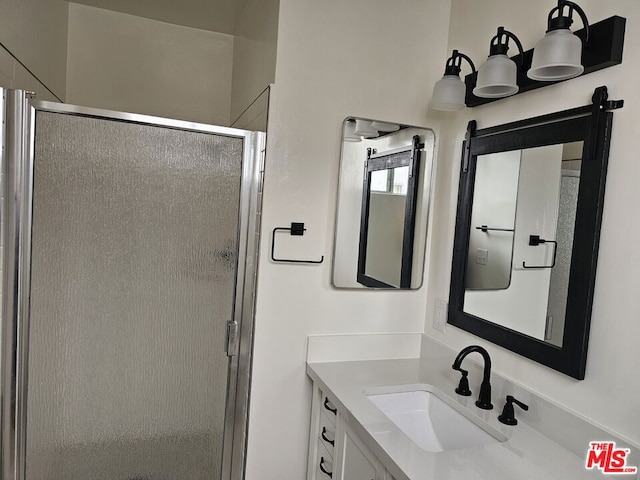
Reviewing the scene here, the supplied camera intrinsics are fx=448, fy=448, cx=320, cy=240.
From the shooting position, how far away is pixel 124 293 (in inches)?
61.1

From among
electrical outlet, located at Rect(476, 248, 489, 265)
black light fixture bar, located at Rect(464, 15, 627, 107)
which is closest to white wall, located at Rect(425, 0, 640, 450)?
black light fixture bar, located at Rect(464, 15, 627, 107)

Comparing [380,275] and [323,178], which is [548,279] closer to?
[380,275]

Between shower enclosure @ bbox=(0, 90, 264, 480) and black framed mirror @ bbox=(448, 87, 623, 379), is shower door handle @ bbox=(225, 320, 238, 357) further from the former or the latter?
black framed mirror @ bbox=(448, 87, 623, 379)

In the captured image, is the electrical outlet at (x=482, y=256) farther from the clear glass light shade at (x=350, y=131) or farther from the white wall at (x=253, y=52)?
the white wall at (x=253, y=52)

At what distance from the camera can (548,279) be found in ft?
4.55

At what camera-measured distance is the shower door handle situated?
5.61 ft

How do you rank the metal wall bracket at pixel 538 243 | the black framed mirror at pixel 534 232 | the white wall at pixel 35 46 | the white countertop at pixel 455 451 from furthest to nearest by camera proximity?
1. the white wall at pixel 35 46
2. the metal wall bracket at pixel 538 243
3. the black framed mirror at pixel 534 232
4. the white countertop at pixel 455 451

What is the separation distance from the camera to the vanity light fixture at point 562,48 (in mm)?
1190

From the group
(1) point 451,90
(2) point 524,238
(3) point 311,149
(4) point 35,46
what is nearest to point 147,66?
(4) point 35,46

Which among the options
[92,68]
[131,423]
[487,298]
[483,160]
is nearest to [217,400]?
[131,423]

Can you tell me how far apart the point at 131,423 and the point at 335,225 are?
1.05 meters

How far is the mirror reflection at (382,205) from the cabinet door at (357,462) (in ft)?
2.01

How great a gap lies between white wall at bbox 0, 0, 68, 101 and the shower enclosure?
0.25 metres

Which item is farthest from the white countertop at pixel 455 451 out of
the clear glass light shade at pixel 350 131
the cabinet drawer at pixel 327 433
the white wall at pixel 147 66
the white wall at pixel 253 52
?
the white wall at pixel 147 66
